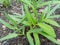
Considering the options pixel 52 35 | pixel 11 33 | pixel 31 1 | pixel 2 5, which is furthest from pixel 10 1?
pixel 52 35

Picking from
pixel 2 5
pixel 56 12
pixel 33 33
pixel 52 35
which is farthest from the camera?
pixel 2 5

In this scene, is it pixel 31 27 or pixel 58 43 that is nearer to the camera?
pixel 58 43

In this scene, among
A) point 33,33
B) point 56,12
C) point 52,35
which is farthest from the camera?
point 56,12

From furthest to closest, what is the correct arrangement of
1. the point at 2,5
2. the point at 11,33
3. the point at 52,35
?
the point at 2,5, the point at 11,33, the point at 52,35

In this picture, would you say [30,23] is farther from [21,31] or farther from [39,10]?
[39,10]

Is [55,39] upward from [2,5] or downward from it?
downward

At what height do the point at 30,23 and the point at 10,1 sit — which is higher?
the point at 10,1

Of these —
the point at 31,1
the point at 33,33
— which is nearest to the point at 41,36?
the point at 33,33

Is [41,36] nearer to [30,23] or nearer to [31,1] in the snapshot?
[30,23]

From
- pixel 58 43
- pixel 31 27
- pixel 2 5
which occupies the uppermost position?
pixel 2 5
